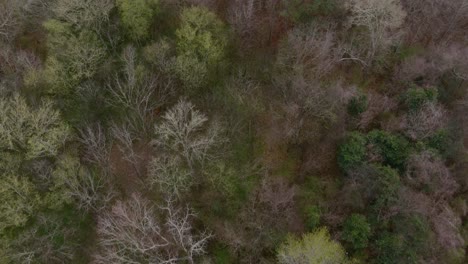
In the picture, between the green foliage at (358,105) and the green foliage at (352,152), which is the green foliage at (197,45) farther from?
the green foliage at (352,152)

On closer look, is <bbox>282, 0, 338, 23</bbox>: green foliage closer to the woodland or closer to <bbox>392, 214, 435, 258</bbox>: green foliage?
the woodland

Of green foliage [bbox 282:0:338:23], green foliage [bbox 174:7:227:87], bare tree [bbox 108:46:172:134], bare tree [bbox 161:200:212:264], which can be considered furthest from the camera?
green foliage [bbox 282:0:338:23]

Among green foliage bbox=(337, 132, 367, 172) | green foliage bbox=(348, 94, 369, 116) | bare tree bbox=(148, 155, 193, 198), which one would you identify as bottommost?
bare tree bbox=(148, 155, 193, 198)

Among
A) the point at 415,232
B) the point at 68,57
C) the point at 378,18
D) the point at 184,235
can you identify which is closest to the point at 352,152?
the point at 415,232

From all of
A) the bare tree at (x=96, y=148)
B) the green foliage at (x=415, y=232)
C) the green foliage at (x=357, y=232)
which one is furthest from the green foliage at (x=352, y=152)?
the bare tree at (x=96, y=148)

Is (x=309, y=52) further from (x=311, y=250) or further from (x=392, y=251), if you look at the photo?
(x=392, y=251)

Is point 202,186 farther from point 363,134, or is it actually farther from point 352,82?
point 352,82

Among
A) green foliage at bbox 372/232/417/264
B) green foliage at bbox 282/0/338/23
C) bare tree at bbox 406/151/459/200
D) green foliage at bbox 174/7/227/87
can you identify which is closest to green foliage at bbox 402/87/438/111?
bare tree at bbox 406/151/459/200
